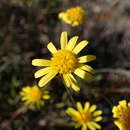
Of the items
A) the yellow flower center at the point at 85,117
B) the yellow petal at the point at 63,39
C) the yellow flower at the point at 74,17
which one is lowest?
the yellow flower center at the point at 85,117

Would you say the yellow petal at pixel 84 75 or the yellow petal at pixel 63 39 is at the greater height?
the yellow petal at pixel 63 39

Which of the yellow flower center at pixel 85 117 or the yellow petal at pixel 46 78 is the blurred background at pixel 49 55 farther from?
the yellow petal at pixel 46 78

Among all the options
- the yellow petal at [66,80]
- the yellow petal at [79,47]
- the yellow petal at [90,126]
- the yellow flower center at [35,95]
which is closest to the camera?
the yellow petal at [66,80]

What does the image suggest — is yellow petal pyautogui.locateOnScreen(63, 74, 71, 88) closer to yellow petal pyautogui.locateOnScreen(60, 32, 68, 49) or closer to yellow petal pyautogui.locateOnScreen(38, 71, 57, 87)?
yellow petal pyautogui.locateOnScreen(38, 71, 57, 87)

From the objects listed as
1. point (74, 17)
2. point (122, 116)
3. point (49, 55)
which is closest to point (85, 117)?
point (122, 116)

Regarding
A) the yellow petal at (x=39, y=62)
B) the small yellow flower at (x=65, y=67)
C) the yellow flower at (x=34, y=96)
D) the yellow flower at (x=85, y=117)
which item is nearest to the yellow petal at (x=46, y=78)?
the small yellow flower at (x=65, y=67)
